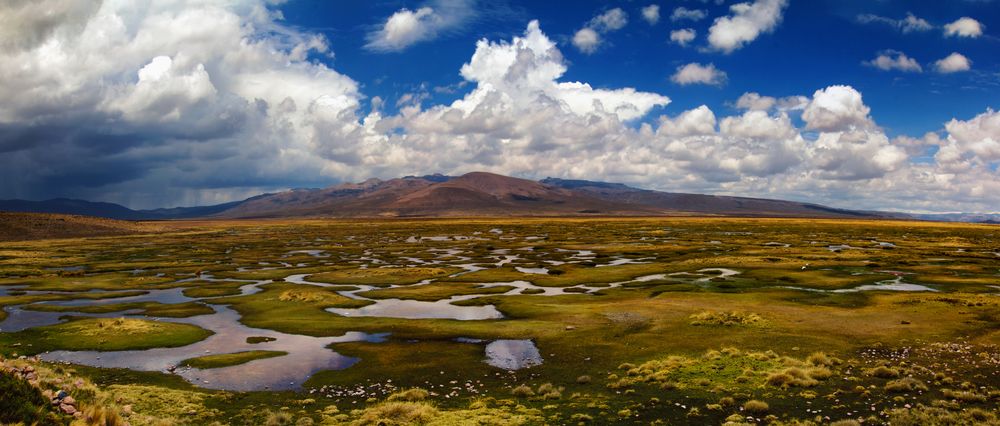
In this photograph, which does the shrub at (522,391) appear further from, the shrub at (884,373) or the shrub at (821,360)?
the shrub at (884,373)

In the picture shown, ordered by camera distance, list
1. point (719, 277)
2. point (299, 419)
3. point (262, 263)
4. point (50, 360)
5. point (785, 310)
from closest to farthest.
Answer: point (299, 419)
point (50, 360)
point (785, 310)
point (719, 277)
point (262, 263)

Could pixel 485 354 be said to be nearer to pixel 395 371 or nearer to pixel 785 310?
pixel 395 371

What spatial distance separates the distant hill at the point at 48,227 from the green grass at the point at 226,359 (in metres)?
164

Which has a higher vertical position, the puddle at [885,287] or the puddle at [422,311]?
the puddle at [885,287]

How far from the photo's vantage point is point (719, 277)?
64.3m

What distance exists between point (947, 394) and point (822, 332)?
41.9ft

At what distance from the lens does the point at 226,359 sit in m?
30.9

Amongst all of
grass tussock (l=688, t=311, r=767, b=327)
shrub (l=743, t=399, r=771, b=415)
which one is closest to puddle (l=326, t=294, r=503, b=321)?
grass tussock (l=688, t=311, r=767, b=327)

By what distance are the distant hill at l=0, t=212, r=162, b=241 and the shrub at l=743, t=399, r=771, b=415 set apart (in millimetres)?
189799

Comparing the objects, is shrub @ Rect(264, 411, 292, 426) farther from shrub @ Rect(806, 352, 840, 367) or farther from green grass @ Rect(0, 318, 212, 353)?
shrub @ Rect(806, 352, 840, 367)

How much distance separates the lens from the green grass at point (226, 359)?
29953mm

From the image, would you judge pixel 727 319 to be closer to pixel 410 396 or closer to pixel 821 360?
pixel 821 360

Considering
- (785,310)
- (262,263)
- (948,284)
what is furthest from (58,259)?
(948,284)

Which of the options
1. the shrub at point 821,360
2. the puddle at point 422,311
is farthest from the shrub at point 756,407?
the puddle at point 422,311
